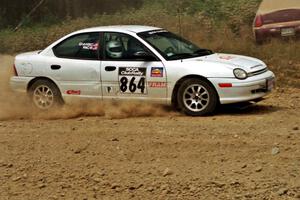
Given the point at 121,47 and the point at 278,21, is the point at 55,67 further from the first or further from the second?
the point at 278,21

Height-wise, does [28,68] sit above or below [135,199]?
above

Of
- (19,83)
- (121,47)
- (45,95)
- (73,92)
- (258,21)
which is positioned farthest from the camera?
(258,21)

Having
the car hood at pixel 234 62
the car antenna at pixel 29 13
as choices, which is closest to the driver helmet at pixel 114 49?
the car hood at pixel 234 62

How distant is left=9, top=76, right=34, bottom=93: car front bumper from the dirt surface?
3.00 ft

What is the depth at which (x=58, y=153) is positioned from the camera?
770 centimetres

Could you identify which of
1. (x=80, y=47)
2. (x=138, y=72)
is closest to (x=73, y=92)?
(x=80, y=47)

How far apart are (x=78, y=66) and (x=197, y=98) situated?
2098 mm

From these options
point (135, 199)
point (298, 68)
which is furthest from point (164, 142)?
point (298, 68)

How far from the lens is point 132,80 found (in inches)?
391

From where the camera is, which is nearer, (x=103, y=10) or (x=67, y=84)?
(x=67, y=84)

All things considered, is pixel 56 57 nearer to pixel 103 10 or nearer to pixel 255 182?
pixel 255 182

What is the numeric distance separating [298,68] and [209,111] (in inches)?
185

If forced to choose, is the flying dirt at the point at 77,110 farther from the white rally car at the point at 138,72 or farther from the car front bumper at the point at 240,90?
the car front bumper at the point at 240,90

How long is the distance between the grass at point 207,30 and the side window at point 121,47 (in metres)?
3.96
